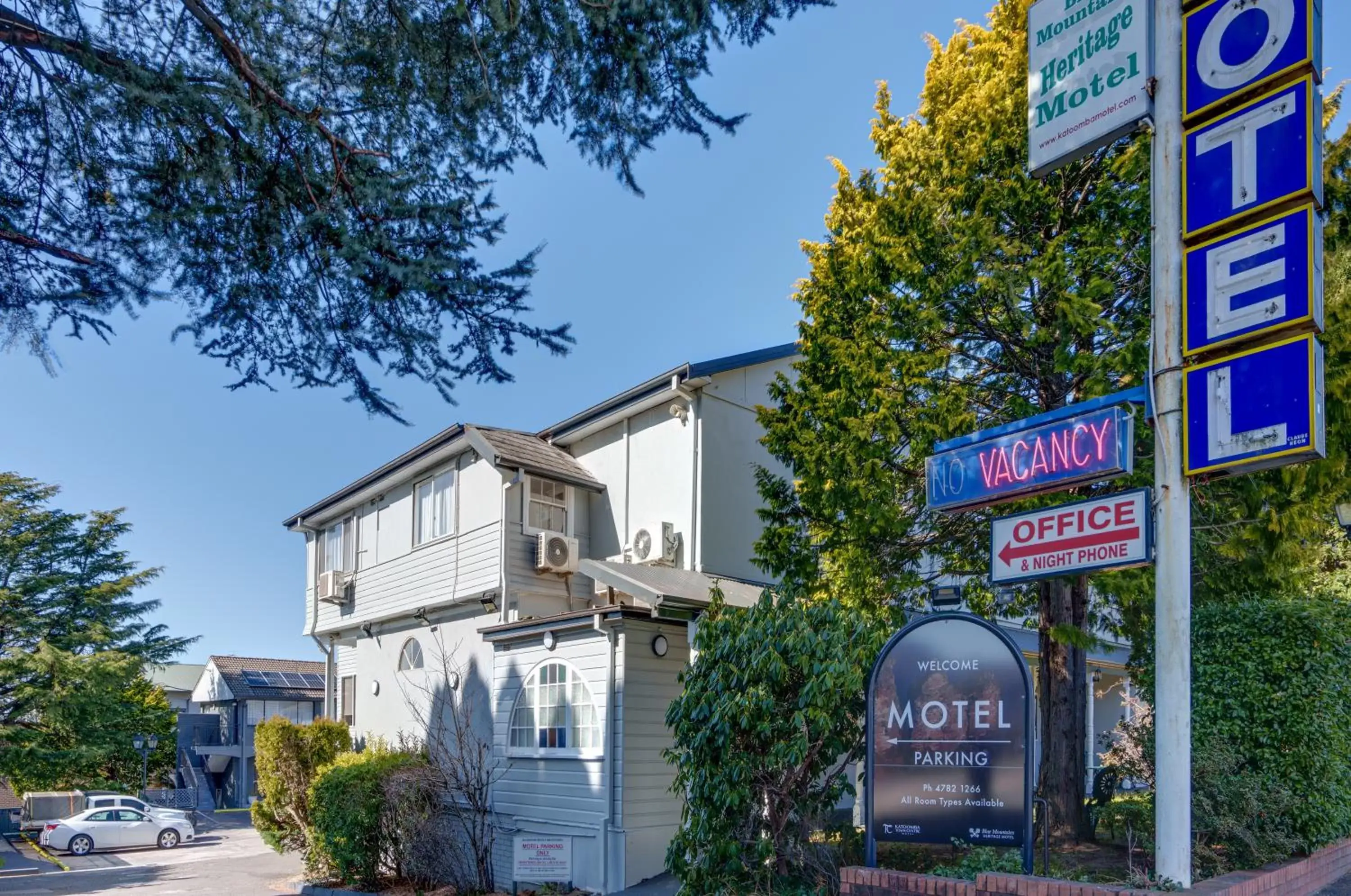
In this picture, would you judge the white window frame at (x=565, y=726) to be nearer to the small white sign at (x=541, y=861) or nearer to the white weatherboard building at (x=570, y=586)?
the white weatherboard building at (x=570, y=586)

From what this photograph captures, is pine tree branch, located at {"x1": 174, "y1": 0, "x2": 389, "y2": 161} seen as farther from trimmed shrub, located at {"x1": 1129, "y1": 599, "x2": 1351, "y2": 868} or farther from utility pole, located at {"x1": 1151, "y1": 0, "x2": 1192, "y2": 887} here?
trimmed shrub, located at {"x1": 1129, "y1": 599, "x2": 1351, "y2": 868}

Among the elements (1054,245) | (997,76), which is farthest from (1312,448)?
(997,76)

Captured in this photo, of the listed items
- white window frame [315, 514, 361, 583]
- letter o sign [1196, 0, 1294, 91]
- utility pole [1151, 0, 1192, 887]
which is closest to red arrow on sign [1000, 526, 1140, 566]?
utility pole [1151, 0, 1192, 887]

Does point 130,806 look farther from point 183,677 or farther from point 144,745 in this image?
point 183,677

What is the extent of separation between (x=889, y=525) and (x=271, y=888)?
13.9 metres

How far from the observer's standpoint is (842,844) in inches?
387

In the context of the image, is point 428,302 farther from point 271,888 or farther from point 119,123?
point 271,888

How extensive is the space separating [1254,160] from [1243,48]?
0.91 meters

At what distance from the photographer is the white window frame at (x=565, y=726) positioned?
47.4ft

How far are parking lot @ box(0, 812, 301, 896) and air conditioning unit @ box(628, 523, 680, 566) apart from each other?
8455 mm

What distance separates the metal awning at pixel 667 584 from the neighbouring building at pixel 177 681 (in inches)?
1282

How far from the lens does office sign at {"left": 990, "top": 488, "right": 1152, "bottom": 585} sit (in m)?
7.80

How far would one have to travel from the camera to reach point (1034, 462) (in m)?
8.63

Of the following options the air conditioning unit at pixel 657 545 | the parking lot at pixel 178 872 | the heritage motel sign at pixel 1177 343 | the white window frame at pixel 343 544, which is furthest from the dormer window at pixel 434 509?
the heritage motel sign at pixel 1177 343
